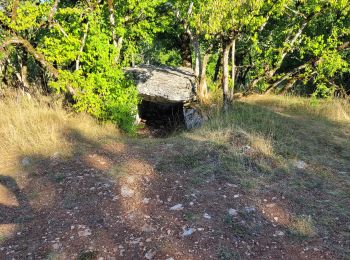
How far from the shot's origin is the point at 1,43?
823 cm

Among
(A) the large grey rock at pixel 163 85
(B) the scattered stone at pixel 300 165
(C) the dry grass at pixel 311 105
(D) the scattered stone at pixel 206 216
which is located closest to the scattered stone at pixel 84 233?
(D) the scattered stone at pixel 206 216

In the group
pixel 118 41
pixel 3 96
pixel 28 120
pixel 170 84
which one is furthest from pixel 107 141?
pixel 3 96

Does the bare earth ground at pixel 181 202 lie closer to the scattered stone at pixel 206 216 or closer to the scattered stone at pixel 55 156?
the scattered stone at pixel 206 216

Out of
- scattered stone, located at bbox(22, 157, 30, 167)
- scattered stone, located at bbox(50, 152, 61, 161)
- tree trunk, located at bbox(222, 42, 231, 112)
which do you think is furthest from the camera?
tree trunk, located at bbox(222, 42, 231, 112)

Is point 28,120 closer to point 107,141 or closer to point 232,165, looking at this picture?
point 107,141

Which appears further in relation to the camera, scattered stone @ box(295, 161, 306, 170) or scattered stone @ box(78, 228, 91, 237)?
scattered stone @ box(295, 161, 306, 170)

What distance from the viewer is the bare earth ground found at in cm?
385

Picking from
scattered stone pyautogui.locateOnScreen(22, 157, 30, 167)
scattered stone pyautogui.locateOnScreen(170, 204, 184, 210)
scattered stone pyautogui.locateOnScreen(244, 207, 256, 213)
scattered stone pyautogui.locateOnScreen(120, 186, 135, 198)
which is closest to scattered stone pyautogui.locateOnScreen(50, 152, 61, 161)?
scattered stone pyautogui.locateOnScreen(22, 157, 30, 167)

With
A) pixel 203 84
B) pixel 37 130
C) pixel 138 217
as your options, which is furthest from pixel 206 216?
pixel 203 84

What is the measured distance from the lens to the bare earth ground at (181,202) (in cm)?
385

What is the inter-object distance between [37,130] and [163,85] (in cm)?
405

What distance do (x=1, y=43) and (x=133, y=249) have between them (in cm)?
702

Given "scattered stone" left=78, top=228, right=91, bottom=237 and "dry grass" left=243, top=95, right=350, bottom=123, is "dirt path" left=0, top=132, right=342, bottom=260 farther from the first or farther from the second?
"dry grass" left=243, top=95, right=350, bottom=123

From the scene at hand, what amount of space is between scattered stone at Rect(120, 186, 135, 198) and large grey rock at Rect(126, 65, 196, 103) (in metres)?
4.91
